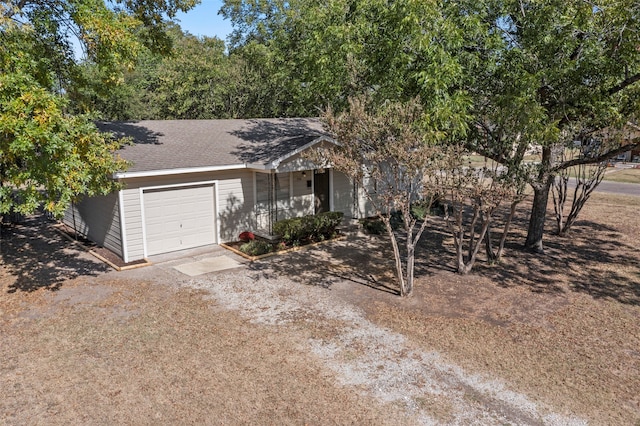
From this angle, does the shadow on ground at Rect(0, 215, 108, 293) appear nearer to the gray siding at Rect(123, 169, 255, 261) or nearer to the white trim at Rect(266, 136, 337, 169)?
the gray siding at Rect(123, 169, 255, 261)

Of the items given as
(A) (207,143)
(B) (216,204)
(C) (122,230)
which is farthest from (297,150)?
(C) (122,230)

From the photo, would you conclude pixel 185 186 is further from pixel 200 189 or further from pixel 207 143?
pixel 207 143

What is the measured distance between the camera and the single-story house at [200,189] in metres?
12.5

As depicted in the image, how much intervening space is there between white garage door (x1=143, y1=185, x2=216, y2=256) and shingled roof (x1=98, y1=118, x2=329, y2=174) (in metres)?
0.86

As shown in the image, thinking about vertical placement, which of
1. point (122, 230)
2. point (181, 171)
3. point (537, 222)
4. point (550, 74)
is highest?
point (550, 74)

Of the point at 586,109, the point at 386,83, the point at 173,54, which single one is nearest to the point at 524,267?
the point at 586,109

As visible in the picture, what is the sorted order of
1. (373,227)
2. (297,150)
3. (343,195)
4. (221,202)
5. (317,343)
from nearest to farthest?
(317,343), (297,150), (221,202), (373,227), (343,195)

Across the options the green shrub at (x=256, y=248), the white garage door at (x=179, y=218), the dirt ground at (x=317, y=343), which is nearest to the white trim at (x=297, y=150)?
the white garage door at (x=179, y=218)

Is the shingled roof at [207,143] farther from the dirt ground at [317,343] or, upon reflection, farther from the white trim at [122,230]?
the dirt ground at [317,343]

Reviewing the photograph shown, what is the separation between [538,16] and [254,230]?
32.1ft

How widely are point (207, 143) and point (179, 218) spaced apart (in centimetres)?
310

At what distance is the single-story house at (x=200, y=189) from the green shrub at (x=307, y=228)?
0.87 meters

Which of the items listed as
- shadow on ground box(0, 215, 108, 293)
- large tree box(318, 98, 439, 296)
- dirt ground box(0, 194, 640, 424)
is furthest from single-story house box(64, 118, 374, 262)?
large tree box(318, 98, 439, 296)

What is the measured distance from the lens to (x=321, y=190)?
1653cm
